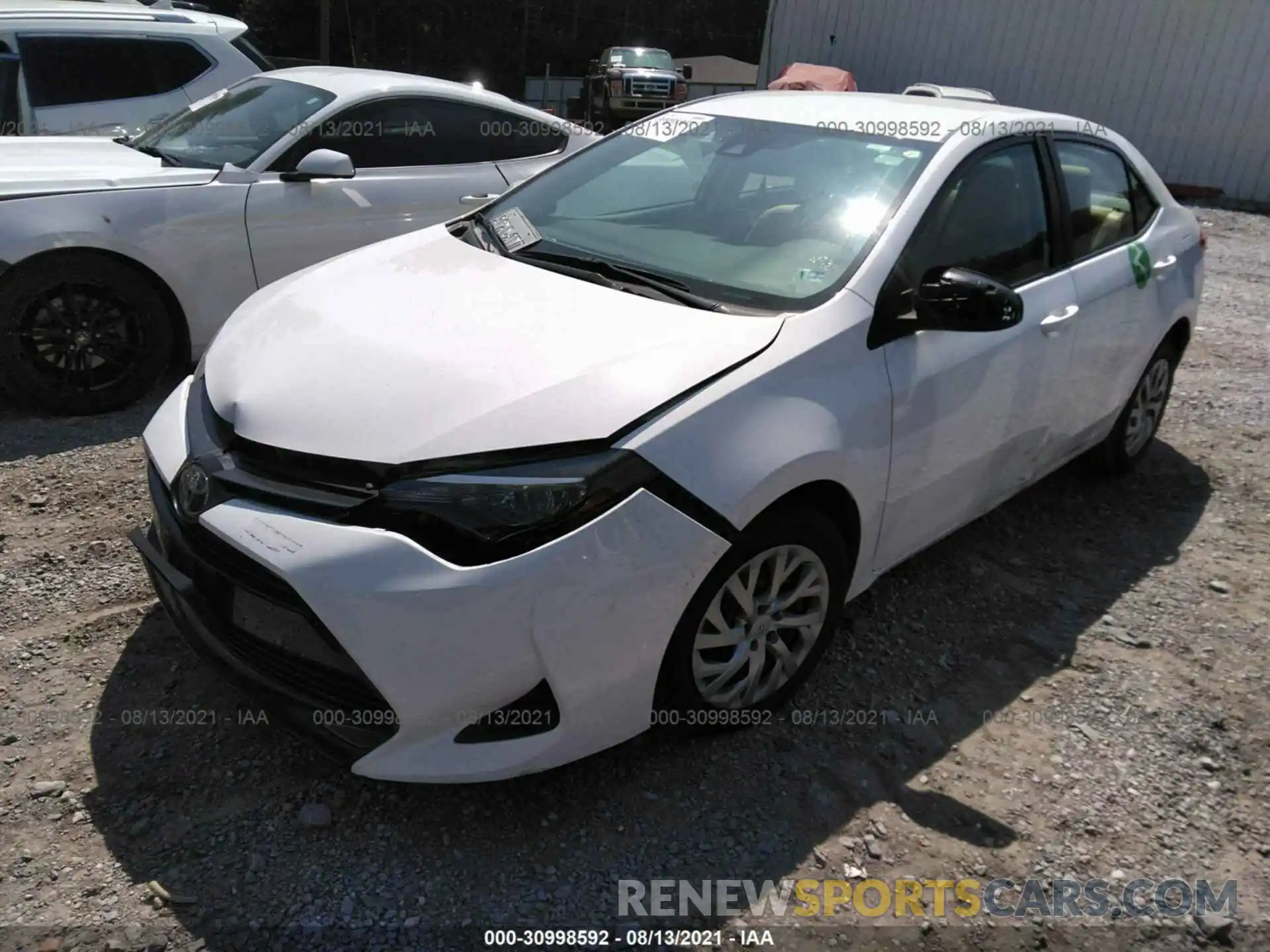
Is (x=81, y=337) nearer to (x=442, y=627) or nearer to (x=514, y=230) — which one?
(x=514, y=230)

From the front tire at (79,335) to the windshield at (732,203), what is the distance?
203cm

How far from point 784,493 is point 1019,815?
3.64 feet

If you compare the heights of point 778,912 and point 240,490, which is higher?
point 240,490

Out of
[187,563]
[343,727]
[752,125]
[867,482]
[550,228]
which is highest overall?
[752,125]

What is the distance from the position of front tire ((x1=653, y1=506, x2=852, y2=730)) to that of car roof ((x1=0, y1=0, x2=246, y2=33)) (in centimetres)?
663

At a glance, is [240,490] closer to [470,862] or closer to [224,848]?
[224,848]

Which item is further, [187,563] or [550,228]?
[550,228]

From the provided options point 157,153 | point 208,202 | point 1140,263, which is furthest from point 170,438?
point 1140,263

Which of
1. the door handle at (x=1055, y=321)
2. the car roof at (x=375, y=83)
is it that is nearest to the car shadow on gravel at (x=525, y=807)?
the door handle at (x=1055, y=321)

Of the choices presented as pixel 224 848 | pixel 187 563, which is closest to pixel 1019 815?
pixel 224 848

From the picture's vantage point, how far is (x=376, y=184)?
16.9ft

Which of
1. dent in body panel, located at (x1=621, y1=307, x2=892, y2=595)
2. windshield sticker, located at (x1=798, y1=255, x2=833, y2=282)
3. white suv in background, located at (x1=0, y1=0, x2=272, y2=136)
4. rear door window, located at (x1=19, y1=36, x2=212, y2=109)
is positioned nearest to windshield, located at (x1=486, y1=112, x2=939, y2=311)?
windshield sticker, located at (x1=798, y1=255, x2=833, y2=282)

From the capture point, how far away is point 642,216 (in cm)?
327

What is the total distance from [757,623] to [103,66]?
22.1 feet
